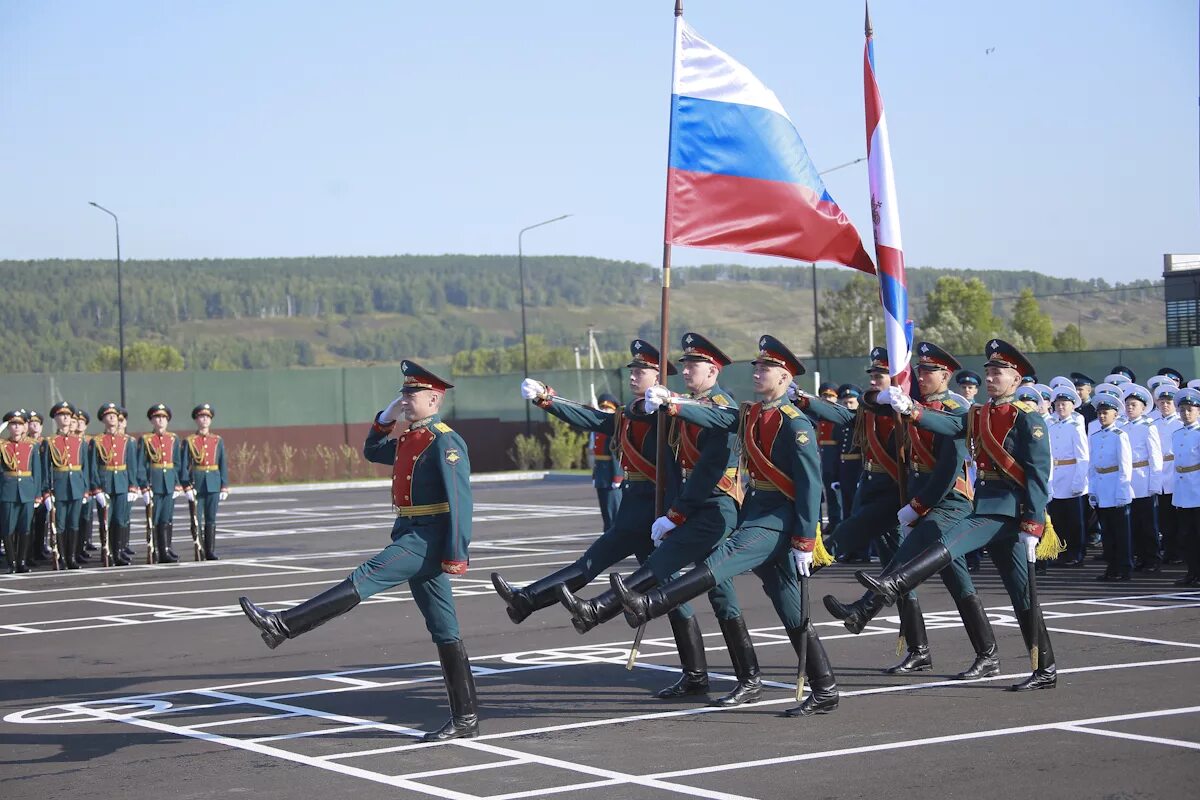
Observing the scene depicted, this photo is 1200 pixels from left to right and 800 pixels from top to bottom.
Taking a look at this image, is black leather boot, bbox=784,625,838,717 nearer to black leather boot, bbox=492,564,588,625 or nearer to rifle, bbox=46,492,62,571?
black leather boot, bbox=492,564,588,625

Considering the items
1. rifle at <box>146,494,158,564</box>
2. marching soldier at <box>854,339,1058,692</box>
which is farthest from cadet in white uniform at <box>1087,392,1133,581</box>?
rifle at <box>146,494,158,564</box>

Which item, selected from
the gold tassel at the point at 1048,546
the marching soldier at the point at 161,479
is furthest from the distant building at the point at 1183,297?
the marching soldier at the point at 161,479

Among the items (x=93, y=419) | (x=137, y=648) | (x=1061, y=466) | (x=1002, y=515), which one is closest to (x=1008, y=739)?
(x=1002, y=515)

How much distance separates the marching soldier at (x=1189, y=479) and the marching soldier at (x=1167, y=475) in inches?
36.0

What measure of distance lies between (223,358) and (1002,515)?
139555mm

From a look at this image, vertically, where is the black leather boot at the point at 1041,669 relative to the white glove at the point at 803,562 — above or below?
below

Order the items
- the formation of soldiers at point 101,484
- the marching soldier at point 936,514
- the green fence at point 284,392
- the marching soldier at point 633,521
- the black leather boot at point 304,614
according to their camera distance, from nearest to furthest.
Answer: the black leather boot at point 304,614, the marching soldier at point 633,521, the marching soldier at point 936,514, the formation of soldiers at point 101,484, the green fence at point 284,392

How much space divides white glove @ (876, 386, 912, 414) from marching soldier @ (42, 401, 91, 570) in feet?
44.8

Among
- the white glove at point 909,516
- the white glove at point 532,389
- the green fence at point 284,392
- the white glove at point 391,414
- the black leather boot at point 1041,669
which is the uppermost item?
the green fence at point 284,392

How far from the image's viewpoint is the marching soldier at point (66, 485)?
20.1 metres

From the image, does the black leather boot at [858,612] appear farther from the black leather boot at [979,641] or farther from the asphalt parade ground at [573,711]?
the black leather boot at [979,641]

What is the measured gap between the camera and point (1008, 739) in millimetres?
8141

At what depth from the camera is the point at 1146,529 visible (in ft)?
52.1

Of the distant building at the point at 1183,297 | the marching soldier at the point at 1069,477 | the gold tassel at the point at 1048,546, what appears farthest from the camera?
the distant building at the point at 1183,297
